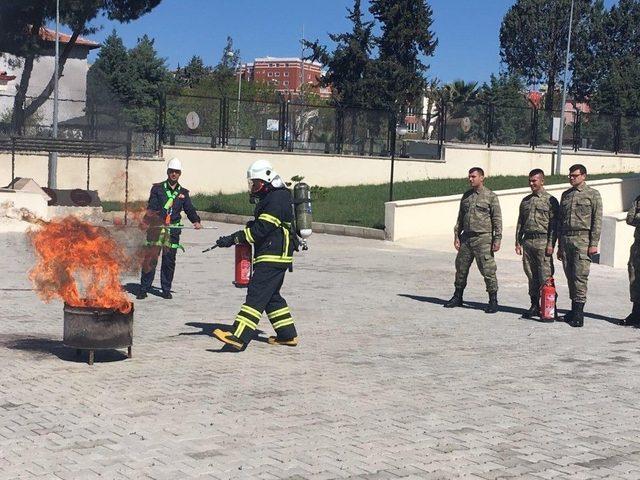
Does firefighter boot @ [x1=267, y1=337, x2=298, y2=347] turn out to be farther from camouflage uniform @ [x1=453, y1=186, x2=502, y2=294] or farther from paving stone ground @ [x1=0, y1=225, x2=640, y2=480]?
camouflage uniform @ [x1=453, y1=186, x2=502, y2=294]

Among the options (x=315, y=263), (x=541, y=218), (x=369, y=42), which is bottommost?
(x=315, y=263)

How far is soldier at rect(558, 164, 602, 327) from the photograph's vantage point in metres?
12.5

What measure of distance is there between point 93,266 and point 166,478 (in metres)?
3.76

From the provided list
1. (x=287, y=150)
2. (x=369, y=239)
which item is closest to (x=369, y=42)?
(x=287, y=150)

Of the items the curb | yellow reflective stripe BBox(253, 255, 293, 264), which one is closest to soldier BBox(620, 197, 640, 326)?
yellow reflective stripe BBox(253, 255, 293, 264)

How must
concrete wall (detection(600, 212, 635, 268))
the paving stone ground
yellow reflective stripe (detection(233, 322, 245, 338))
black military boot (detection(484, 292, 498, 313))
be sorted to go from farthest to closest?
concrete wall (detection(600, 212, 635, 268))
black military boot (detection(484, 292, 498, 313))
yellow reflective stripe (detection(233, 322, 245, 338))
the paving stone ground

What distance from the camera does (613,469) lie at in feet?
21.2

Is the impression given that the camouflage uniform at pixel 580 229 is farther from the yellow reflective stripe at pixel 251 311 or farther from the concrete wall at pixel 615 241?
the concrete wall at pixel 615 241

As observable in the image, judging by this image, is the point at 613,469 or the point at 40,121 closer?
the point at 613,469

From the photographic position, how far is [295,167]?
119ft

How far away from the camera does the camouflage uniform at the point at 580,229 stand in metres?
12.5

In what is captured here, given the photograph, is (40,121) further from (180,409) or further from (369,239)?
(180,409)

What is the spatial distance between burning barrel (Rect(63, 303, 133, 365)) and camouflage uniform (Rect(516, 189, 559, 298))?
19.3 feet

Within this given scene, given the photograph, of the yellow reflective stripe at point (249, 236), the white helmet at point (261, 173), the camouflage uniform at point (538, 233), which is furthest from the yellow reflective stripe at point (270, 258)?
the camouflage uniform at point (538, 233)
